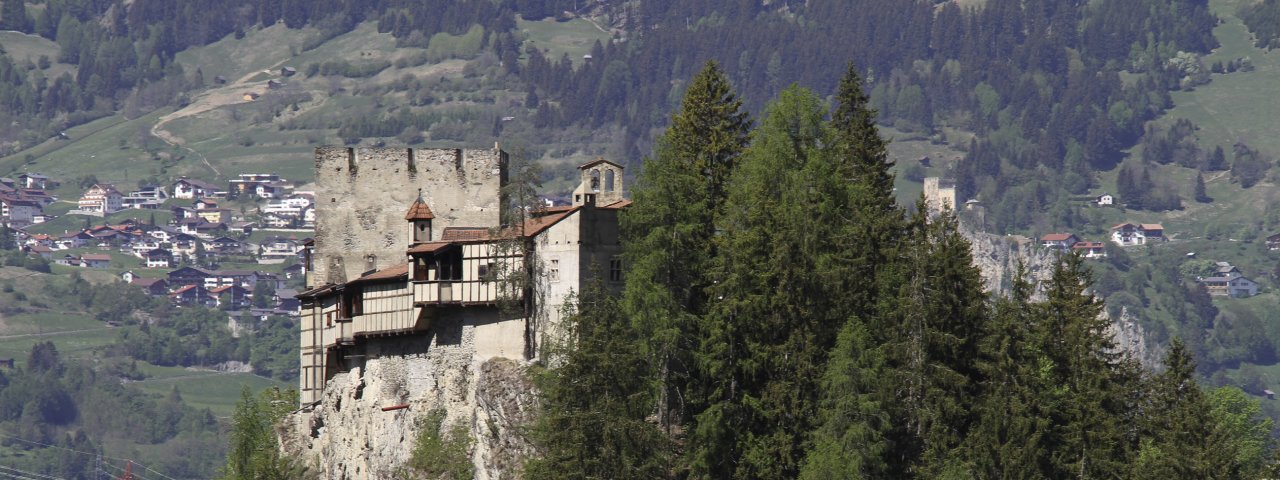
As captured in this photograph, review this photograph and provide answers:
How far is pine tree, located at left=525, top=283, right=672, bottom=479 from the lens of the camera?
7444 centimetres

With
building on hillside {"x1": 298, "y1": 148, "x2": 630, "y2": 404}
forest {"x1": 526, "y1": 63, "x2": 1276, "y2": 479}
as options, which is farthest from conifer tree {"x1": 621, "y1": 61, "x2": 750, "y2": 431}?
building on hillside {"x1": 298, "y1": 148, "x2": 630, "y2": 404}

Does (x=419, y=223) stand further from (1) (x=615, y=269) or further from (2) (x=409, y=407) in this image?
(1) (x=615, y=269)

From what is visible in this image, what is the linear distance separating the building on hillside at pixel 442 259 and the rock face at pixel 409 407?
576 mm

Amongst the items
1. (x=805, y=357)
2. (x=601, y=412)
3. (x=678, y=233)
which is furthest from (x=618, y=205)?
(x=805, y=357)

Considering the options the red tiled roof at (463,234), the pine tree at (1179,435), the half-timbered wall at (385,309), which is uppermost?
the red tiled roof at (463,234)

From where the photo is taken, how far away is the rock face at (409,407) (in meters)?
81.8

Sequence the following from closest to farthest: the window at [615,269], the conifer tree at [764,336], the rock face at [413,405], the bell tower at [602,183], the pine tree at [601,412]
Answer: the pine tree at [601,412] → the conifer tree at [764,336] → the window at [615,269] → the rock face at [413,405] → the bell tower at [602,183]

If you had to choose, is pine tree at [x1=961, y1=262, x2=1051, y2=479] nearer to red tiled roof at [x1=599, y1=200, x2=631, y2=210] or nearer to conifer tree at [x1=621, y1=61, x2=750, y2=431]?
conifer tree at [x1=621, y1=61, x2=750, y2=431]

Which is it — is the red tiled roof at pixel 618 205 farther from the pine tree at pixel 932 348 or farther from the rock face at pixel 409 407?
the pine tree at pixel 932 348

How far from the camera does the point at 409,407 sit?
88.2 meters

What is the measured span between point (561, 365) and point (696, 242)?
650 cm

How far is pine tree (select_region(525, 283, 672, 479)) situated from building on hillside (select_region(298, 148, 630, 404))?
3474mm

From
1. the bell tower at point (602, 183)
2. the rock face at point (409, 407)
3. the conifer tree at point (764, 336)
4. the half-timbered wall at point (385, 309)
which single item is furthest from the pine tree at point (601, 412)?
the half-timbered wall at point (385, 309)

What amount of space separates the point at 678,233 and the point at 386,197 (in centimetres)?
1970
